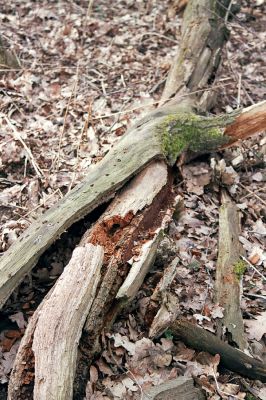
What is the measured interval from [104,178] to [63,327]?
160 centimetres

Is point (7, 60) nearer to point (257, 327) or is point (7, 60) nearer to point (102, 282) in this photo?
point (102, 282)

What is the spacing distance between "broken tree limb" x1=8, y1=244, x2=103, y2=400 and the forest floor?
1.16 feet

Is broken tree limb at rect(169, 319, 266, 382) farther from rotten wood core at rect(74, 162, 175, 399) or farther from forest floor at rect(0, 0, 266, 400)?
rotten wood core at rect(74, 162, 175, 399)

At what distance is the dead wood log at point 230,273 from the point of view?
3.97m

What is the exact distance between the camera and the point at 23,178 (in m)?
5.16

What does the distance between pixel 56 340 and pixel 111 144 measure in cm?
291

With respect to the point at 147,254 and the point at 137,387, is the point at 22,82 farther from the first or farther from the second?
the point at 137,387

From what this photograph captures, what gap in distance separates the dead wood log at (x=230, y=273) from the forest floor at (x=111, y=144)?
0.30 feet

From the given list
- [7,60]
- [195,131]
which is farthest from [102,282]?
[7,60]

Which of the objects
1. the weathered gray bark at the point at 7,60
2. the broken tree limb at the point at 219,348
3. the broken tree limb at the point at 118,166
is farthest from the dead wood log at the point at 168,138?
the weathered gray bark at the point at 7,60

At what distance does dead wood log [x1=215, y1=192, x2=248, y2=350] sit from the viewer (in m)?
A: 3.97

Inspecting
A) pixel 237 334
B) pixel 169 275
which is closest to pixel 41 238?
pixel 169 275

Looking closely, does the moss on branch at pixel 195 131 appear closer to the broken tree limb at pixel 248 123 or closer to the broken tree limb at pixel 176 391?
the broken tree limb at pixel 248 123

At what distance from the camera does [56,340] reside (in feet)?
10.3
